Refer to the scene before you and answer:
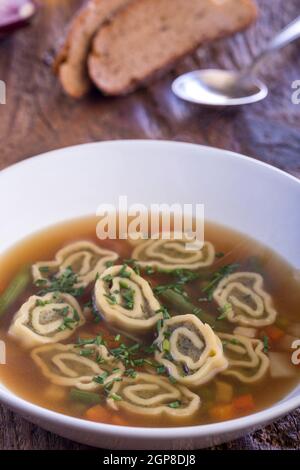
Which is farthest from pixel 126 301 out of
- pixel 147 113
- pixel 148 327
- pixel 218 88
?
pixel 218 88

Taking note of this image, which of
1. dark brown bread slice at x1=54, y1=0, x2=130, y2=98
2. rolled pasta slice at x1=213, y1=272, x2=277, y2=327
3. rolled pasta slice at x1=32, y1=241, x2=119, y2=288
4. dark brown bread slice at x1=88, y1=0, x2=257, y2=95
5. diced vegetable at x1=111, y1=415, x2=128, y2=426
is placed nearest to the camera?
diced vegetable at x1=111, y1=415, x2=128, y2=426

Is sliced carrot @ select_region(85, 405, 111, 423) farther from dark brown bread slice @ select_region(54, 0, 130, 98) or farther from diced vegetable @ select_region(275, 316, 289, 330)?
dark brown bread slice @ select_region(54, 0, 130, 98)

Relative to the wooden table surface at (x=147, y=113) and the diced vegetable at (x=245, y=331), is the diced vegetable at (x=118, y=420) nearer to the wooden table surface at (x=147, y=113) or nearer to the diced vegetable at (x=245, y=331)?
the diced vegetable at (x=245, y=331)

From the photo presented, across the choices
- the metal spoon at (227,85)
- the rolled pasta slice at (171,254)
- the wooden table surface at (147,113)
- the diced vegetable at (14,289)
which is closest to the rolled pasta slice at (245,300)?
the rolled pasta slice at (171,254)

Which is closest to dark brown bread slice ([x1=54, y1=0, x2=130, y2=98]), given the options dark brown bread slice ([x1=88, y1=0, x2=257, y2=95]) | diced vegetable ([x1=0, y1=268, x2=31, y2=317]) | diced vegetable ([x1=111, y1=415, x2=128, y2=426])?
dark brown bread slice ([x1=88, y1=0, x2=257, y2=95])

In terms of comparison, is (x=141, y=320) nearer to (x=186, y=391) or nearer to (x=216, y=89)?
(x=186, y=391)
